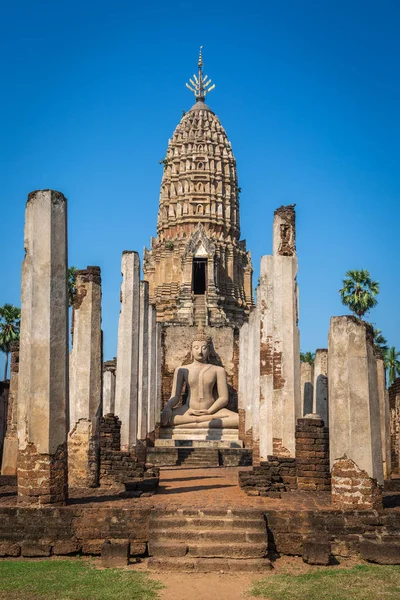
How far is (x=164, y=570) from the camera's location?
800cm

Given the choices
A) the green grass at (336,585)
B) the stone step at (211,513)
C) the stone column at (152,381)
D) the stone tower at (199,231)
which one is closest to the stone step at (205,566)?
the green grass at (336,585)

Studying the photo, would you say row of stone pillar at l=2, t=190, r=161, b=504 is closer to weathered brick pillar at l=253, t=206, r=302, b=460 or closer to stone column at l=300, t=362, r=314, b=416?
weathered brick pillar at l=253, t=206, r=302, b=460

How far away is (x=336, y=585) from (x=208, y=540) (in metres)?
1.79

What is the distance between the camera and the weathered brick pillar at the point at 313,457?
11.7 m

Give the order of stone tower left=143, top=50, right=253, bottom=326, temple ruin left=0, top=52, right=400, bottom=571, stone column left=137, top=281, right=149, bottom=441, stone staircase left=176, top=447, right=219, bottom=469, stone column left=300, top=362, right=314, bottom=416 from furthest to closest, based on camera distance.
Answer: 1. stone tower left=143, top=50, right=253, bottom=326
2. stone column left=300, top=362, right=314, bottom=416
3. stone staircase left=176, top=447, right=219, bottom=469
4. stone column left=137, top=281, right=149, bottom=441
5. temple ruin left=0, top=52, right=400, bottom=571

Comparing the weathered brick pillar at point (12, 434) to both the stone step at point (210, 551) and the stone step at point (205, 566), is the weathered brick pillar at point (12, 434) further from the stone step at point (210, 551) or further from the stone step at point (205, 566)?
the stone step at point (205, 566)

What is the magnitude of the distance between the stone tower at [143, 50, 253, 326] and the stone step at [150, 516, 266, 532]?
3008cm

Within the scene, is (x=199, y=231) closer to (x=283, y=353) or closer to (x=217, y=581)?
(x=283, y=353)

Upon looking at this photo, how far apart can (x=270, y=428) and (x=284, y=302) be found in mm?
2427

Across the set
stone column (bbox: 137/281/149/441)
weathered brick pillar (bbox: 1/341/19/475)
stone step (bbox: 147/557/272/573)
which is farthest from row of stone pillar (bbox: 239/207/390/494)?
weathered brick pillar (bbox: 1/341/19/475)

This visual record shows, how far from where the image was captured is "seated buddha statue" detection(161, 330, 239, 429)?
88.0ft

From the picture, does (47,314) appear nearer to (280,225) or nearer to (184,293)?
(280,225)

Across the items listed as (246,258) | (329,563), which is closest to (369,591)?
(329,563)

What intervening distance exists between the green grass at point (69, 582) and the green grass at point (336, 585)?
1.17 m
